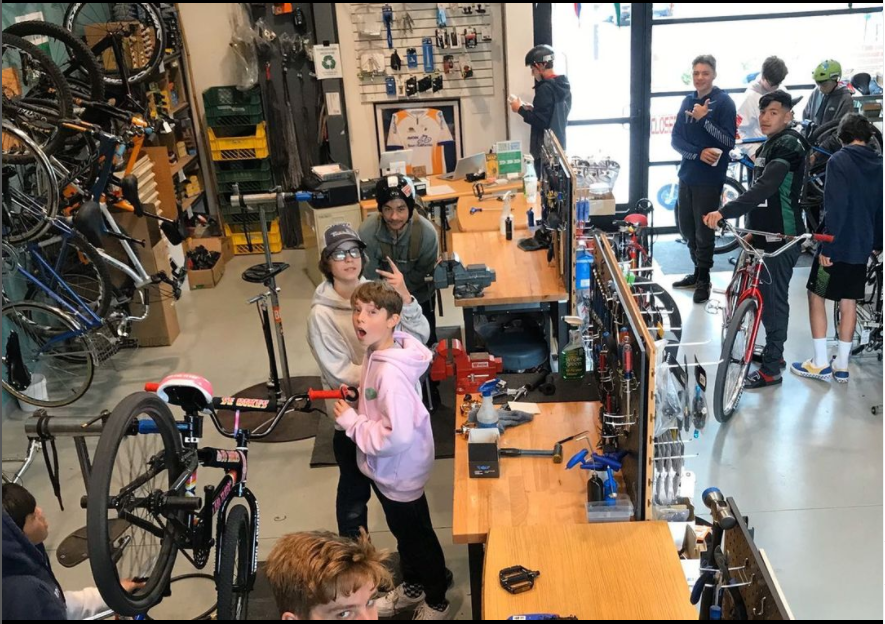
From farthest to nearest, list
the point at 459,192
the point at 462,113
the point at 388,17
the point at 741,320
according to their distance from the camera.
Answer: the point at 462,113 → the point at 388,17 → the point at 459,192 → the point at 741,320

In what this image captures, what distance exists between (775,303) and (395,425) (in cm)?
309

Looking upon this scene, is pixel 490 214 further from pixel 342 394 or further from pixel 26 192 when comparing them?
pixel 342 394

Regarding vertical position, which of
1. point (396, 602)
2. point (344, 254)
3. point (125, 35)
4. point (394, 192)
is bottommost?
point (396, 602)

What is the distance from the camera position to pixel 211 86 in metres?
7.94

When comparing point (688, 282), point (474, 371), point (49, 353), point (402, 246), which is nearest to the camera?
point (474, 371)

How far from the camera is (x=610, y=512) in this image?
2668 mm

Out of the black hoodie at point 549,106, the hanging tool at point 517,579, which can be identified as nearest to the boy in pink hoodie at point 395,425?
the hanging tool at point 517,579

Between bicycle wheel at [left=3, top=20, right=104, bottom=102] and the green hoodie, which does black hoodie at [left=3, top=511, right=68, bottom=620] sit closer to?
the green hoodie

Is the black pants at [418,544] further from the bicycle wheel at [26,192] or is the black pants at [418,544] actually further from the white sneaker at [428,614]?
the bicycle wheel at [26,192]

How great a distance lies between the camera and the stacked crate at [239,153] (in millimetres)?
7602

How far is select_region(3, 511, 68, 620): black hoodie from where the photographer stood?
1916 mm

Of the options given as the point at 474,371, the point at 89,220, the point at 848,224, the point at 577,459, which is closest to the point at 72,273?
the point at 89,220

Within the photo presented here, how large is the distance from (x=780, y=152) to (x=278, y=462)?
3445 millimetres

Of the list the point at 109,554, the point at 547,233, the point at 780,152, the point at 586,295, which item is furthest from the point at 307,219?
the point at 109,554
